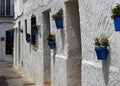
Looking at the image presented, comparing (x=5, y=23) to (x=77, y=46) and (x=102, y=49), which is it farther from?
(x=102, y=49)

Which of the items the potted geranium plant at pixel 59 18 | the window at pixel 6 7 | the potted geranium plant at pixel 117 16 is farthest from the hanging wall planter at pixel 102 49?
the window at pixel 6 7

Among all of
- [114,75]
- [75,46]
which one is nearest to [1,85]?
[75,46]

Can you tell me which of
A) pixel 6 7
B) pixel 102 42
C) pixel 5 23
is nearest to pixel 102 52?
pixel 102 42

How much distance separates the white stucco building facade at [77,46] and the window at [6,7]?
567 inches

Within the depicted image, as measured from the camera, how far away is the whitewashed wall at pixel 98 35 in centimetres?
416

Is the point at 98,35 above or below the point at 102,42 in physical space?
above

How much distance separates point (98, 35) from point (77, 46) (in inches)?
68.8

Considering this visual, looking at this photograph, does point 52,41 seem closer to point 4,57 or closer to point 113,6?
point 113,6

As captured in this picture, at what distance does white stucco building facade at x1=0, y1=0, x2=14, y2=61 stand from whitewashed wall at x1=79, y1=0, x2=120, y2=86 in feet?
62.9

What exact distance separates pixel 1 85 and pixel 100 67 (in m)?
7.37

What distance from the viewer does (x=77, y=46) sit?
6.36 meters

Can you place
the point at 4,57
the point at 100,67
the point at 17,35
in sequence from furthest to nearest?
1. the point at 4,57
2. the point at 17,35
3. the point at 100,67

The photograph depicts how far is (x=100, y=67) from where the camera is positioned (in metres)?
4.59

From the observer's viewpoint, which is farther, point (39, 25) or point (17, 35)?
point (17, 35)
